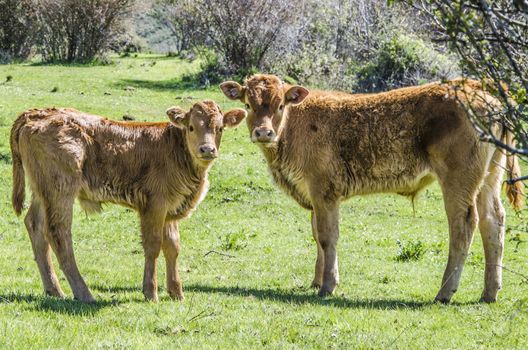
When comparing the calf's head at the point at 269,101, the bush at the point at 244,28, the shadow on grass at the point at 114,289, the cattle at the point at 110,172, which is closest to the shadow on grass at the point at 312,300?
the shadow on grass at the point at 114,289

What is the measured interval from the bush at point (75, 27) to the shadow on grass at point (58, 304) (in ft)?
113

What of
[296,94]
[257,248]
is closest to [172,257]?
[296,94]

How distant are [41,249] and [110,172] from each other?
139cm

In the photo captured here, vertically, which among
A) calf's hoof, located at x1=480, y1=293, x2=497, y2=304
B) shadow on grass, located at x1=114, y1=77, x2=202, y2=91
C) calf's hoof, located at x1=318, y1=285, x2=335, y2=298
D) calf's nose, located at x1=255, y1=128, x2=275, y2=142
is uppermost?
shadow on grass, located at x1=114, y1=77, x2=202, y2=91

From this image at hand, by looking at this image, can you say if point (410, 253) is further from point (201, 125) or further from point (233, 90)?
point (201, 125)

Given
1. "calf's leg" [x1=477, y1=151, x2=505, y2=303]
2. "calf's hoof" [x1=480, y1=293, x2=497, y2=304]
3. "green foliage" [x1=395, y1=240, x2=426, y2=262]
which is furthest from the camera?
"green foliage" [x1=395, y1=240, x2=426, y2=262]

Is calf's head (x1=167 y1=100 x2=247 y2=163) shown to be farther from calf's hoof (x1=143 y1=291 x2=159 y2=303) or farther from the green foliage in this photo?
the green foliage

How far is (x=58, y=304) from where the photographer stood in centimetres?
905

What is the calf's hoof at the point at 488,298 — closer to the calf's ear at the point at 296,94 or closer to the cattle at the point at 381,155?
the cattle at the point at 381,155

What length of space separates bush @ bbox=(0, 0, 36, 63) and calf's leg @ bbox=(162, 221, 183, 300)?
3463 cm

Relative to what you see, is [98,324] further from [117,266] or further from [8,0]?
[8,0]

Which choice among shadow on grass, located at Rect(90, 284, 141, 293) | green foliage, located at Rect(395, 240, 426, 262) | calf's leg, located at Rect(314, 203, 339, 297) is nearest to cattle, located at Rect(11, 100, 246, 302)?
shadow on grass, located at Rect(90, 284, 141, 293)

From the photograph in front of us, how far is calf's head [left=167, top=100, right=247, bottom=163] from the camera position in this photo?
10500 millimetres

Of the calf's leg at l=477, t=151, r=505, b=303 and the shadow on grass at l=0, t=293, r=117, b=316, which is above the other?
the calf's leg at l=477, t=151, r=505, b=303
